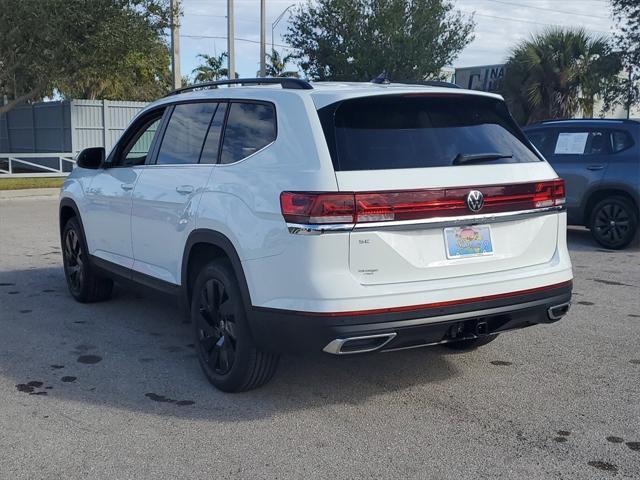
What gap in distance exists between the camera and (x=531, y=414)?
4.41 m

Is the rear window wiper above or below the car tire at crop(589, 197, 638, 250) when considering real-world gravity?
above

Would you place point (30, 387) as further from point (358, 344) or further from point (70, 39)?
point (70, 39)

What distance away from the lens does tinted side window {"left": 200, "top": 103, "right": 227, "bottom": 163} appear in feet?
16.3

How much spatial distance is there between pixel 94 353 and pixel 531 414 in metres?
3.12

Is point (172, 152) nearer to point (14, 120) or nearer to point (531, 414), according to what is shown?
point (531, 414)

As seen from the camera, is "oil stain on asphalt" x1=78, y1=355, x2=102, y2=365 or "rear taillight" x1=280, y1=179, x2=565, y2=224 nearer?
"rear taillight" x1=280, y1=179, x2=565, y2=224

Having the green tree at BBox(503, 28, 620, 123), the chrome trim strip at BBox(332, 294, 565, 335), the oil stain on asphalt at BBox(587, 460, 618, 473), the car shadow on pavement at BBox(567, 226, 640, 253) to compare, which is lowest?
the oil stain on asphalt at BBox(587, 460, 618, 473)

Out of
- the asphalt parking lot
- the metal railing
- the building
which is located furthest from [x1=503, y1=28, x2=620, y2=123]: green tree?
the asphalt parking lot

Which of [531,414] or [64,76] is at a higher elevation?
[64,76]

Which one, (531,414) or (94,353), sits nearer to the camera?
(531,414)

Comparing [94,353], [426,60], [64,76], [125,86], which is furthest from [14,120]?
[94,353]

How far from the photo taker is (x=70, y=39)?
22859mm

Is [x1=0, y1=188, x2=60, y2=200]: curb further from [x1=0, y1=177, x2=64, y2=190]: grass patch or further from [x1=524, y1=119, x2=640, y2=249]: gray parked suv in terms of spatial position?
[x1=524, y1=119, x2=640, y2=249]: gray parked suv

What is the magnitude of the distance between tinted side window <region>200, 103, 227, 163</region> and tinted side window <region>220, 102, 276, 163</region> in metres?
0.08
